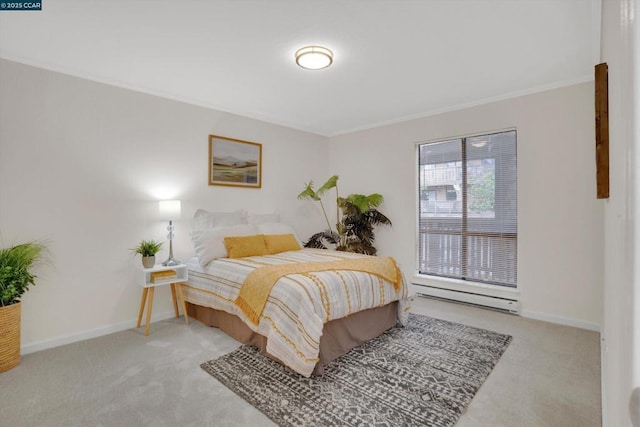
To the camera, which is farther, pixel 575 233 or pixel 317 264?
pixel 575 233

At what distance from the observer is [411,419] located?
6.06 feet

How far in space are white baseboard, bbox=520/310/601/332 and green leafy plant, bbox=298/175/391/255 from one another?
2022 millimetres

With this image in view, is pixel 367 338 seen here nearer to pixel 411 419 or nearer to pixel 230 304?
pixel 411 419

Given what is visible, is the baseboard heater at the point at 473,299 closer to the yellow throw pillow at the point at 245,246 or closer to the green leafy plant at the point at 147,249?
the yellow throw pillow at the point at 245,246

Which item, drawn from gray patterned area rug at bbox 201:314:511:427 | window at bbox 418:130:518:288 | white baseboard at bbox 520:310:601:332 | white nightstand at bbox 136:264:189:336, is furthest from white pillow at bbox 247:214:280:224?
white baseboard at bbox 520:310:601:332

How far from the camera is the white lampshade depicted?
11.2 feet

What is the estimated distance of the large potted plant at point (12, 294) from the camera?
2.41 meters

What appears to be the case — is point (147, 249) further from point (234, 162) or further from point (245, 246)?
point (234, 162)

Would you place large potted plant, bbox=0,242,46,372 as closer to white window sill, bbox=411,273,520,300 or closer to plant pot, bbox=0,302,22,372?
plant pot, bbox=0,302,22,372

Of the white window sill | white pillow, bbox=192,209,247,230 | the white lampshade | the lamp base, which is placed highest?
the white lampshade

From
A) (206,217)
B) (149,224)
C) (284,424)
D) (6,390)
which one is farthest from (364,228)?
(6,390)

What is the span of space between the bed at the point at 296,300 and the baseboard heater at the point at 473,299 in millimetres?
1188

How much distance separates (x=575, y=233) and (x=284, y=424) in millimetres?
3360

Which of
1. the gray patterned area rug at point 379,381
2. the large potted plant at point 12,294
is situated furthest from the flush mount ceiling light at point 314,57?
the large potted plant at point 12,294
